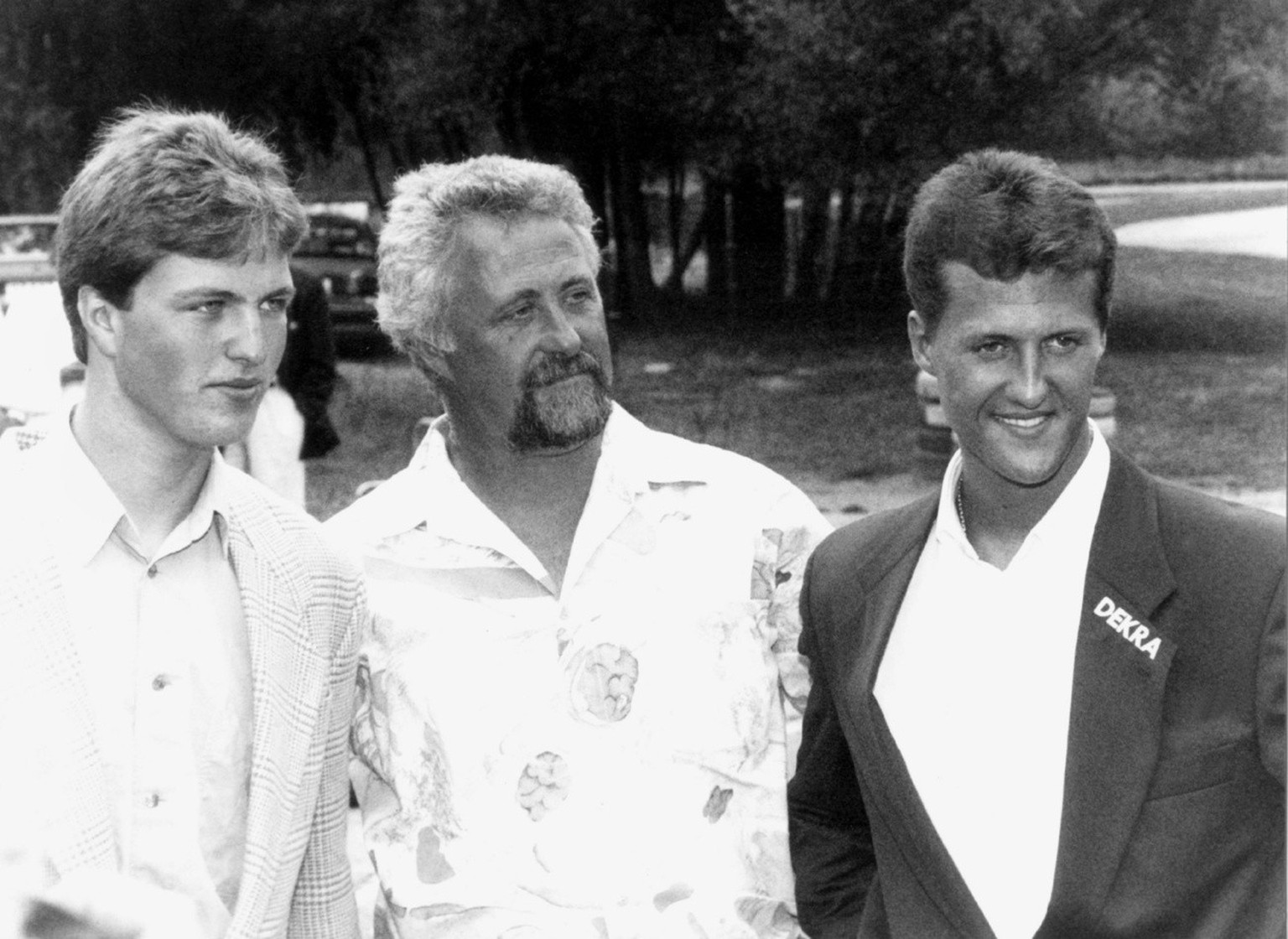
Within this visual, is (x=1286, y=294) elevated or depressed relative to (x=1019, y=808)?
depressed

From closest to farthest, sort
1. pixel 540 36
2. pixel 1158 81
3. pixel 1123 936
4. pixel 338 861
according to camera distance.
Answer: pixel 1123 936
pixel 338 861
pixel 1158 81
pixel 540 36

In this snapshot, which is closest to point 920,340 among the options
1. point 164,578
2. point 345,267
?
point 164,578

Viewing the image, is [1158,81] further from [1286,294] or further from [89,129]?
[89,129]

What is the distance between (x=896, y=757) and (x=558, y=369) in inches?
39.5

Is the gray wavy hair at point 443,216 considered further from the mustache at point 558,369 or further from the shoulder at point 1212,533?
the shoulder at point 1212,533

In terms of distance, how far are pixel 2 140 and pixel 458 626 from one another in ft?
40.2

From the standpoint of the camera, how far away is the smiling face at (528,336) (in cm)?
328

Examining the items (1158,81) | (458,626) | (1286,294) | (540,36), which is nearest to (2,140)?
(540,36)

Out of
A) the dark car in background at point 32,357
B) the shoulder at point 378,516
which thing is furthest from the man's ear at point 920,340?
the dark car in background at point 32,357

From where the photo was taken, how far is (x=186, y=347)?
2.77m

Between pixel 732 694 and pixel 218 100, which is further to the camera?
pixel 218 100

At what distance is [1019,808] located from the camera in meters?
2.56

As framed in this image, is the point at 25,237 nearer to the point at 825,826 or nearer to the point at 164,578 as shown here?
the point at 164,578

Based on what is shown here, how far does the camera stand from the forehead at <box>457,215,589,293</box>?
3340 millimetres
